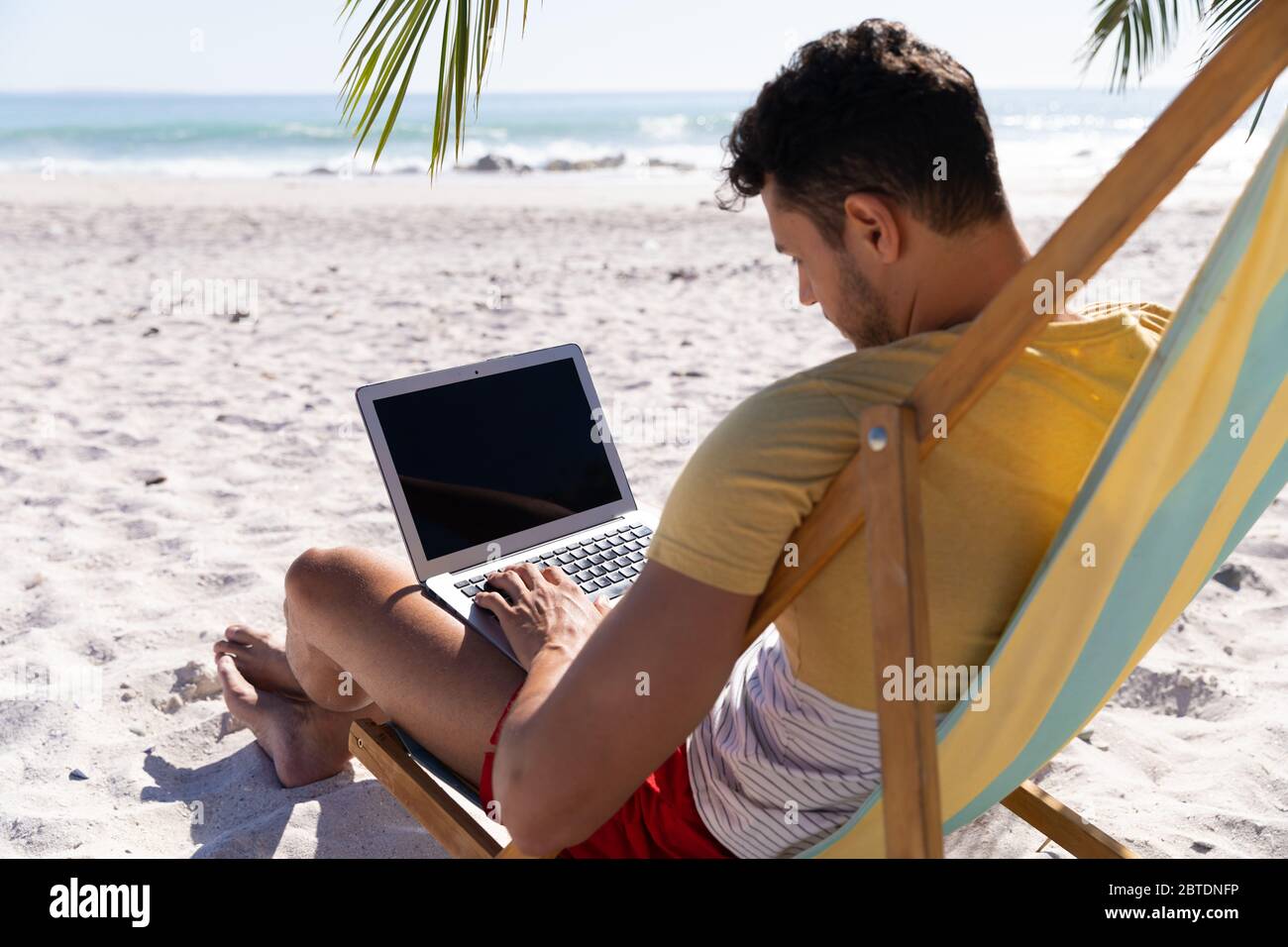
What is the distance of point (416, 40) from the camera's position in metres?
2.08

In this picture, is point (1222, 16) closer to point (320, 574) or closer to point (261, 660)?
point (320, 574)

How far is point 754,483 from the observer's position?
3.74 feet

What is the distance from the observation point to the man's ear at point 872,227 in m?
1.20

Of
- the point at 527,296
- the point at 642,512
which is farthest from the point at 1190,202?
the point at 642,512

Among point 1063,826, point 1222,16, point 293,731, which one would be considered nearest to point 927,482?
point 1063,826

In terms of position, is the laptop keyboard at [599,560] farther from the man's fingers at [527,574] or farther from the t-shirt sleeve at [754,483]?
the t-shirt sleeve at [754,483]

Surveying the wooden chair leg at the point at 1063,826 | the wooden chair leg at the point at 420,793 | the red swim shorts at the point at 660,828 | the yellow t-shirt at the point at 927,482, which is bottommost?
the wooden chair leg at the point at 1063,826

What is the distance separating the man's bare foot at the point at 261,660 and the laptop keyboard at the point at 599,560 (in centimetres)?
60

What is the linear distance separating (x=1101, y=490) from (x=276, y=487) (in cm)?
311

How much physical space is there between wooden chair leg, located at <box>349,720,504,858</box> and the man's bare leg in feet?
0.14

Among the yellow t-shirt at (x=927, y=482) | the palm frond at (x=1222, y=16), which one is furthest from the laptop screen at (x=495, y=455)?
the palm frond at (x=1222, y=16)

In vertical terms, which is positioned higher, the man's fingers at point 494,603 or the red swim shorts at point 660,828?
the man's fingers at point 494,603

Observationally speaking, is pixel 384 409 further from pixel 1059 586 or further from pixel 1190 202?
pixel 1190 202

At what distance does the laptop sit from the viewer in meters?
2.09
